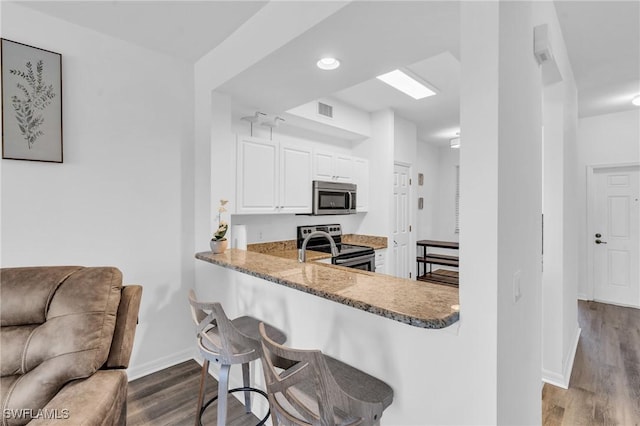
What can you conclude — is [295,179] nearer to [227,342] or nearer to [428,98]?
[428,98]

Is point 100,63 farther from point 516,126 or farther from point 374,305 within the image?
point 516,126

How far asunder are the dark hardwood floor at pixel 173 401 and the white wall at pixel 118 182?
0.18 m

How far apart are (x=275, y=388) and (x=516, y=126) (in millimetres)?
1443

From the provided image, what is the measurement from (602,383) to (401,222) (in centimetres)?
286

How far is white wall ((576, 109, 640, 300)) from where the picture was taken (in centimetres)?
425

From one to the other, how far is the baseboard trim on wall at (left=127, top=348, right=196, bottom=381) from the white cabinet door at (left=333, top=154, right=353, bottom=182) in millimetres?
2525

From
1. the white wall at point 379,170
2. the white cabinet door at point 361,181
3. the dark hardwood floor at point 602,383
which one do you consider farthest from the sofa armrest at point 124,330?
the white wall at point 379,170

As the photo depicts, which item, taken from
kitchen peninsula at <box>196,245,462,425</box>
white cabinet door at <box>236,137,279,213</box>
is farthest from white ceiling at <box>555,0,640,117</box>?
white cabinet door at <box>236,137,279,213</box>

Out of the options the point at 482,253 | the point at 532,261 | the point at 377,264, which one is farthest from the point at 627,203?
the point at 482,253

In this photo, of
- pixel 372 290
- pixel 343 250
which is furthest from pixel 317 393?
pixel 343 250

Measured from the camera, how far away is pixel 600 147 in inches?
177

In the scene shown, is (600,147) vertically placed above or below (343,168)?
above

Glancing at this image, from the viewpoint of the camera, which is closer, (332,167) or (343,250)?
(343,250)

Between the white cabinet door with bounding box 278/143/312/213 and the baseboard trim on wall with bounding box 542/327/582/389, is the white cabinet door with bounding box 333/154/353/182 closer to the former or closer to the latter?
the white cabinet door with bounding box 278/143/312/213
